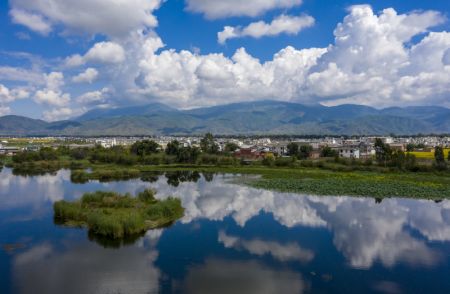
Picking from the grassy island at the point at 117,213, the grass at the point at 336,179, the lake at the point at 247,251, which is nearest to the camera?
the lake at the point at 247,251

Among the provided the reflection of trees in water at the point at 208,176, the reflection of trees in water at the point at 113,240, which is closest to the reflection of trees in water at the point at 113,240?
the reflection of trees in water at the point at 113,240

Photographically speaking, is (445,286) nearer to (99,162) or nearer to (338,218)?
(338,218)

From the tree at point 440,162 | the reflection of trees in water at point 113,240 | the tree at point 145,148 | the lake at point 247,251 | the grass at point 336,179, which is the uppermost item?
the tree at point 145,148

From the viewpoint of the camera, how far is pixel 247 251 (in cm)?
1658

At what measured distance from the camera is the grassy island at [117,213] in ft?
60.7

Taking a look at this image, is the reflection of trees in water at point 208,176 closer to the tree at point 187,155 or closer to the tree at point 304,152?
the tree at point 187,155

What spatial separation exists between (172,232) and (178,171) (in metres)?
30.0

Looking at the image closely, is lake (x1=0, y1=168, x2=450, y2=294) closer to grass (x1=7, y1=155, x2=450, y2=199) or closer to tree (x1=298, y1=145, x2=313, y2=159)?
grass (x1=7, y1=155, x2=450, y2=199)

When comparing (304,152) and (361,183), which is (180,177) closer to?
(361,183)

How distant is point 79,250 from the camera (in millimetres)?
16594

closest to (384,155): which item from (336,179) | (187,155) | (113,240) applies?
(336,179)

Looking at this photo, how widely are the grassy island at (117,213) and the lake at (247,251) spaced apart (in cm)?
68

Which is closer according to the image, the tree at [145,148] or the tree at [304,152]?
the tree at [304,152]

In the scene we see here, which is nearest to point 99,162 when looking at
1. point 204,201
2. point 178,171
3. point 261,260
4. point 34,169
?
point 34,169
